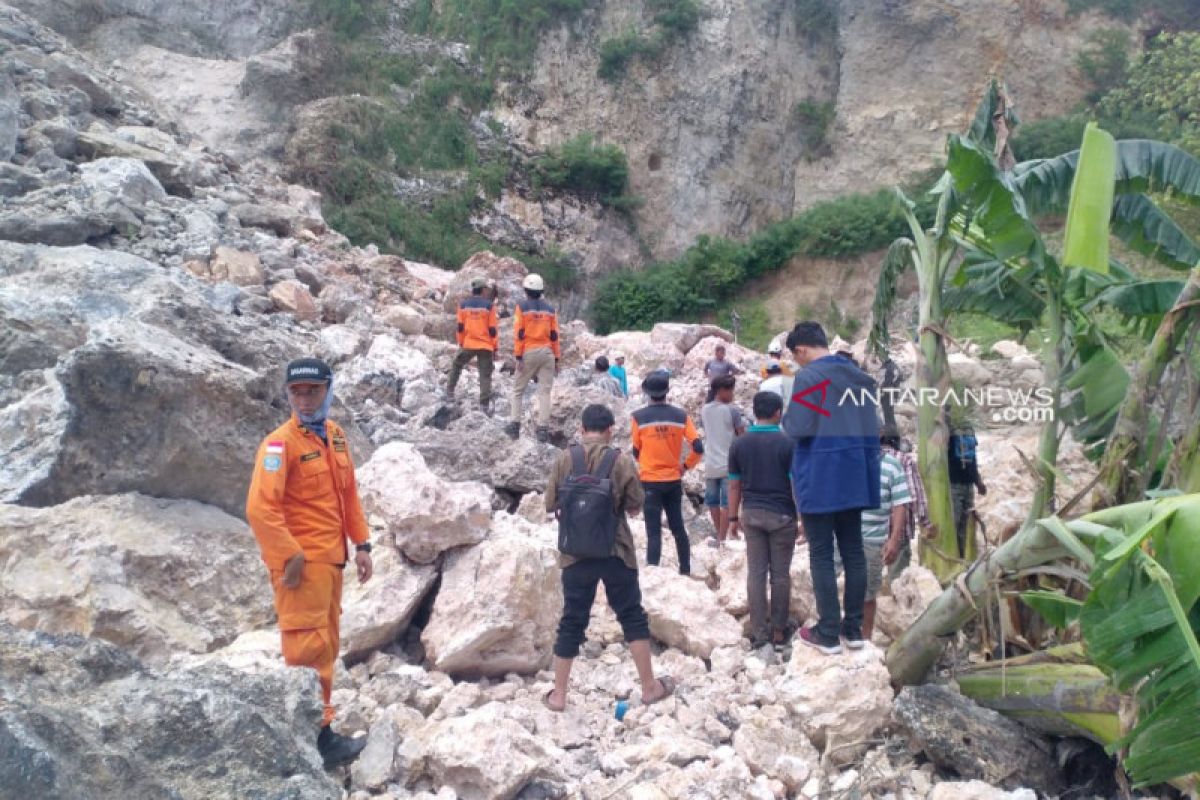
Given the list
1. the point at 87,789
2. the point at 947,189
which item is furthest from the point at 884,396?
the point at 87,789

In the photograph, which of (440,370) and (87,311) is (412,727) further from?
(440,370)

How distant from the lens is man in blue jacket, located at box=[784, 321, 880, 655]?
12.4ft

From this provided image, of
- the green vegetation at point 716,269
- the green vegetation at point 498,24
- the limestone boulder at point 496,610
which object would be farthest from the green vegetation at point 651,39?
the limestone boulder at point 496,610

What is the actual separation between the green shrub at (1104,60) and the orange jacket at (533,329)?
20164 millimetres

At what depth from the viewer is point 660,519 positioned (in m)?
5.72

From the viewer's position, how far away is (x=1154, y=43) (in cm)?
2116

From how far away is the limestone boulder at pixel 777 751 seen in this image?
3.22 m

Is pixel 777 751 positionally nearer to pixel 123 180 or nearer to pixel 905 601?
pixel 905 601

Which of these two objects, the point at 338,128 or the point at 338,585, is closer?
the point at 338,585

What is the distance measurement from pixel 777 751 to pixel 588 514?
1.24 m

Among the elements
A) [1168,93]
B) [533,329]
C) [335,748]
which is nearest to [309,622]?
[335,748]

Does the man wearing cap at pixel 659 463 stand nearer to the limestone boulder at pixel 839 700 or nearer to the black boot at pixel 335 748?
the limestone boulder at pixel 839 700

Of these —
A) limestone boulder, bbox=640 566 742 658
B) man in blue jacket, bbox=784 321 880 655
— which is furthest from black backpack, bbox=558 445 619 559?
man in blue jacket, bbox=784 321 880 655

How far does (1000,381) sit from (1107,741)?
991 centimetres
